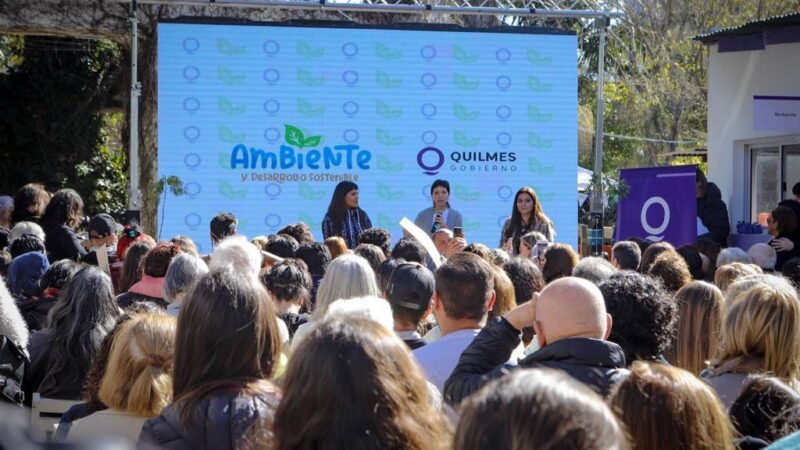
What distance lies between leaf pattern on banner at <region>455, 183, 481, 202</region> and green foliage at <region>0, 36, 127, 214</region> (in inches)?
304

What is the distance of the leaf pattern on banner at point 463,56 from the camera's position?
13523 mm

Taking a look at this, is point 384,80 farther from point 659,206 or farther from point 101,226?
point 101,226

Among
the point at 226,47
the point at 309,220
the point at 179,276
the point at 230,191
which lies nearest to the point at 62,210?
the point at 179,276

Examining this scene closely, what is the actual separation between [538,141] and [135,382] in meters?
10.8

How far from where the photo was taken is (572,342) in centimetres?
312

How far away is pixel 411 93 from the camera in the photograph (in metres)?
13.4

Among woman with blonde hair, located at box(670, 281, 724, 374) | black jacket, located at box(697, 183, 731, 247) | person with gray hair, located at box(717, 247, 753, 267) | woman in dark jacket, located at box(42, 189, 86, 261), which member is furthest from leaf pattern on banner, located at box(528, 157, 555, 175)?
woman with blonde hair, located at box(670, 281, 724, 374)

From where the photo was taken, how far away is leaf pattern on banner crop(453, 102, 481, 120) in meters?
13.5

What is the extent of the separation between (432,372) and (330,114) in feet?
31.4

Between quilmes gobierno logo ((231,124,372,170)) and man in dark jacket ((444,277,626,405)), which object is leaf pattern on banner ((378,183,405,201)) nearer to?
quilmes gobierno logo ((231,124,372,170))

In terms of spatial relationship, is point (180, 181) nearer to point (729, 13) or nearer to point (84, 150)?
point (84, 150)

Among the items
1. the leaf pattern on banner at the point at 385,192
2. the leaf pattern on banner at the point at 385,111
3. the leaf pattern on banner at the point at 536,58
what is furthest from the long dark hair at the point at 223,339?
the leaf pattern on banner at the point at 536,58

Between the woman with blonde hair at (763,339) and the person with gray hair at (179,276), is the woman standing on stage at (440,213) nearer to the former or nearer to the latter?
the person with gray hair at (179,276)

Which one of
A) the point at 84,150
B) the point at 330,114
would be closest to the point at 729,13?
the point at 330,114
